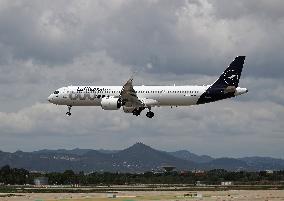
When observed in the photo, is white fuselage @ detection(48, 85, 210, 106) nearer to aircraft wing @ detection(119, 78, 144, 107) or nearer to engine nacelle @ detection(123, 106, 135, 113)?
aircraft wing @ detection(119, 78, 144, 107)

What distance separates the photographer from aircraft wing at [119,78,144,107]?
125312 millimetres

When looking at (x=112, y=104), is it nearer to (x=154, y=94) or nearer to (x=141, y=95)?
(x=141, y=95)

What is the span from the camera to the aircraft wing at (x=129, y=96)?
12531 centimetres

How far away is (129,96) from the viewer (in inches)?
4980

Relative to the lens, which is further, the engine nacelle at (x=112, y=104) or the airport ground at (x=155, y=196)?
the engine nacelle at (x=112, y=104)

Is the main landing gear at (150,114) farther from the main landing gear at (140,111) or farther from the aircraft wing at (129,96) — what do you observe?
the aircraft wing at (129,96)

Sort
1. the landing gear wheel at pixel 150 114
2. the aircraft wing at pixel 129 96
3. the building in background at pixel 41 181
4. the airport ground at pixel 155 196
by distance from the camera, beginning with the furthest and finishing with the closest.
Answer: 1. the building in background at pixel 41 181
2. the landing gear wheel at pixel 150 114
3. the aircraft wing at pixel 129 96
4. the airport ground at pixel 155 196

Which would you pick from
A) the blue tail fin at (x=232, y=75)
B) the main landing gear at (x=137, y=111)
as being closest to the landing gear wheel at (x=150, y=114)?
the main landing gear at (x=137, y=111)

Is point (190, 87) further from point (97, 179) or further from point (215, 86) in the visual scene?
point (97, 179)

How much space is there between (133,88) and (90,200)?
4086 centimetres

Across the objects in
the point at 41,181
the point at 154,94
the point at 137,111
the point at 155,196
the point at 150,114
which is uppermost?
the point at 154,94

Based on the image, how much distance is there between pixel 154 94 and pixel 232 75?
13.9 metres

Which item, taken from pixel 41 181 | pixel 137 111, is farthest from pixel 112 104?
pixel 41 181

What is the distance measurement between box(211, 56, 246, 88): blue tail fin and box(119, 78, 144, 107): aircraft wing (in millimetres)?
13229
